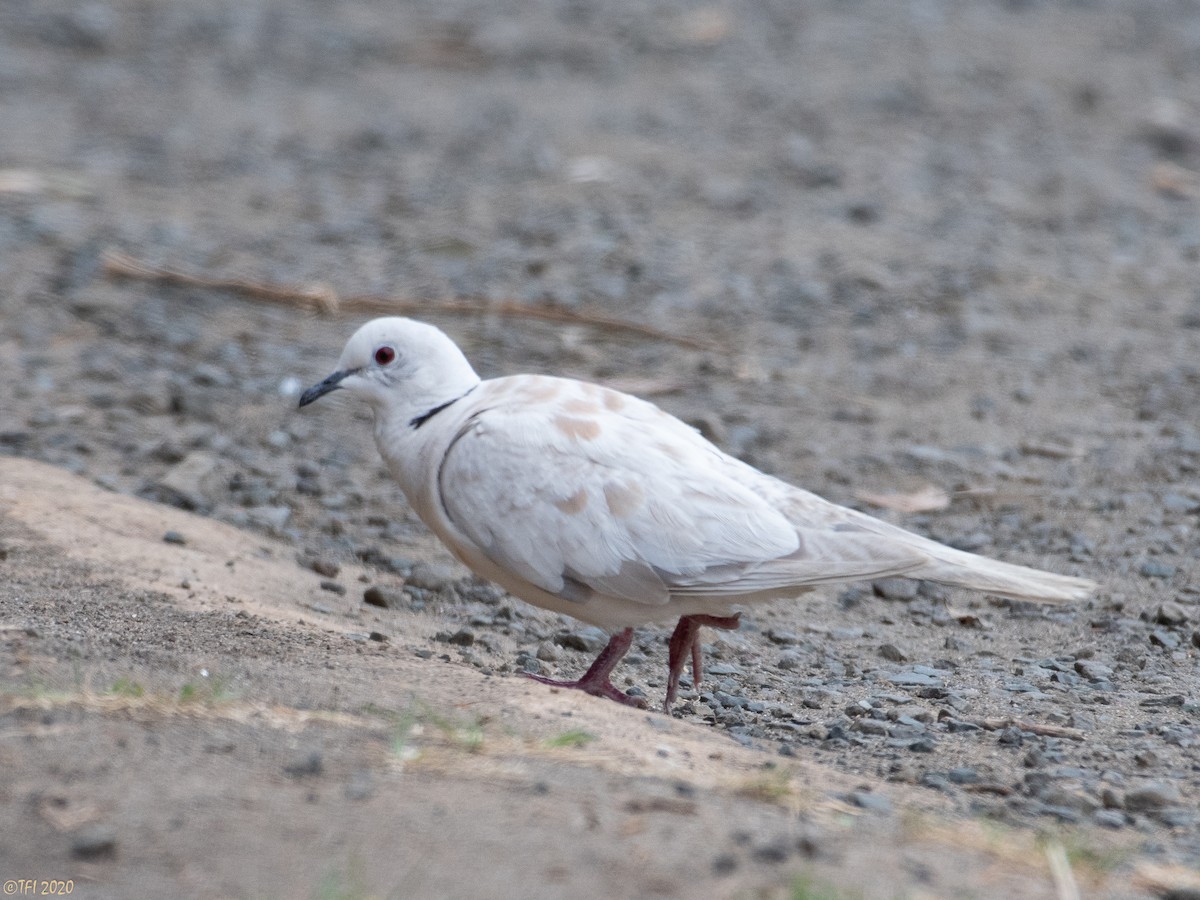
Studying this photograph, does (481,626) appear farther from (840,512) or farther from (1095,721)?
(1095,721)

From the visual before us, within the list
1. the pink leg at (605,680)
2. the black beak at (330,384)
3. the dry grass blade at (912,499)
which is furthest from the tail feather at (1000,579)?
the dry grass blade at (912,499)

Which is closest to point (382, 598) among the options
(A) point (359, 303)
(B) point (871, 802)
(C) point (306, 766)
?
(C) point (306, 766)

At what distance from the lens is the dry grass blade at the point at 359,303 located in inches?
303

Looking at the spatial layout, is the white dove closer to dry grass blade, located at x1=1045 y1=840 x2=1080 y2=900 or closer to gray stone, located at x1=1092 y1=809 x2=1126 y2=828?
gray stone, located at x1=1092 y1=809 x2=1126 y2=828

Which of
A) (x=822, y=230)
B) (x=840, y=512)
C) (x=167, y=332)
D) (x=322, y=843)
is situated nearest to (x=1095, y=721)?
(x=840, y=512)

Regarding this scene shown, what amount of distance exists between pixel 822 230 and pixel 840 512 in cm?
539

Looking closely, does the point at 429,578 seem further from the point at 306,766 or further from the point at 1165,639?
the point at 1165,639

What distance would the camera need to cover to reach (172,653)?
12.1 ft

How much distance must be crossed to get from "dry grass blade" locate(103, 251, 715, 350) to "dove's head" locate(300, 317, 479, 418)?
3095 millimetres

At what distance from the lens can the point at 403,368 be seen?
4641 millimetres

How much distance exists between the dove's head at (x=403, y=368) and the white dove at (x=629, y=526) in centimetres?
20

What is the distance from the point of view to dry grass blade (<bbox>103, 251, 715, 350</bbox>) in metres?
7.70

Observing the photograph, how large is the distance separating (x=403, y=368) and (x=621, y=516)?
96 centimetres

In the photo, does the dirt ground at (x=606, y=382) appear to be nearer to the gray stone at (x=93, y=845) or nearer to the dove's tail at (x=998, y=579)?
the gray stone at (x=93, y=845)
